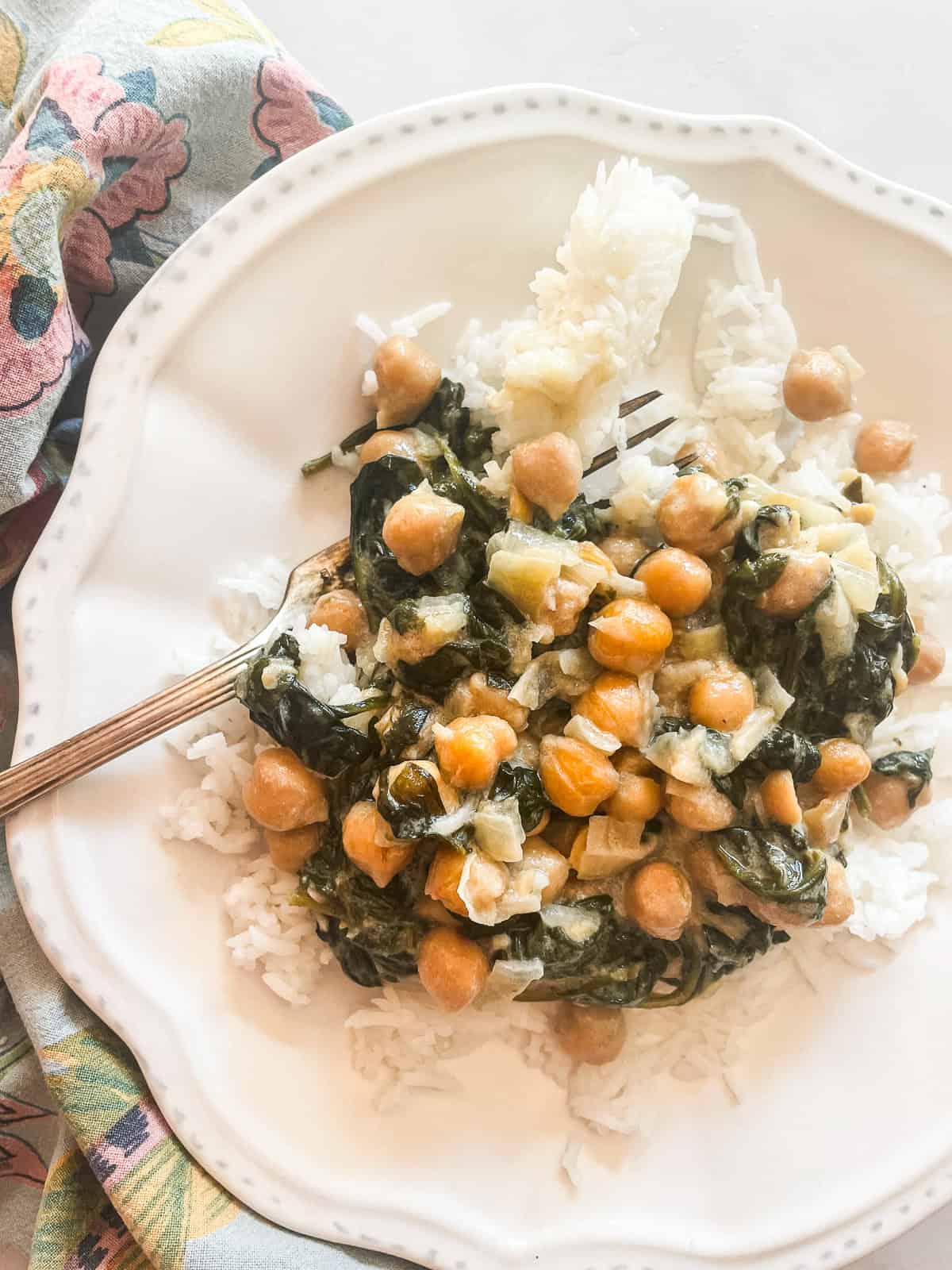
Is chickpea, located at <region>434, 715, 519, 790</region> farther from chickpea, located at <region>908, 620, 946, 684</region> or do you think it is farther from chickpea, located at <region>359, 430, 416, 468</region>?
chickpea, located at <region>908, 620, 946, 684</region>

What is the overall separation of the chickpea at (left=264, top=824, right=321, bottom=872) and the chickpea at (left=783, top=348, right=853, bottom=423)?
1963 mm

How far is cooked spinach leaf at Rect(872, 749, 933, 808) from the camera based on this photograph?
2.99 meters

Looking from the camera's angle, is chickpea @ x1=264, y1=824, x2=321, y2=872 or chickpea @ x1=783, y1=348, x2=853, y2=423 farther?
chickpea @ x1=783, y1=348, x2=853, y2=423

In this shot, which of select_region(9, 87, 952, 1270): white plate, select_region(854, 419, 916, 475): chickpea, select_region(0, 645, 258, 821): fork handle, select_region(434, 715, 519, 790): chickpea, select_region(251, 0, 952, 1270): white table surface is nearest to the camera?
select_region(434, 715, 519, 790): chickpea

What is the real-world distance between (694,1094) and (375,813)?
143 cm

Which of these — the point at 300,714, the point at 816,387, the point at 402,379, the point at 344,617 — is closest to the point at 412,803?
the point at 300,714

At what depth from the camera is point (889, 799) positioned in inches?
118

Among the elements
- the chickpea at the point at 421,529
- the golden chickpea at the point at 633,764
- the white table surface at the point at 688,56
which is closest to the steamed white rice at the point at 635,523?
the chickpea at the point at 421,529

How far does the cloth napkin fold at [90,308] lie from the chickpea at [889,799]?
1949 millimetres

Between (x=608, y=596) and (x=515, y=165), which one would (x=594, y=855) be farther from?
(x=515, y=165)

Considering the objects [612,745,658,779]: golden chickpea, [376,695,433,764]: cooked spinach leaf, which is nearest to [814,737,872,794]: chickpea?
[612,745,658,779]: golden chickpea

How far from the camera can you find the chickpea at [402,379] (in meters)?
2.92

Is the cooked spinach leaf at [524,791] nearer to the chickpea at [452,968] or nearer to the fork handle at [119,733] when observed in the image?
the chickpea at [452,968]

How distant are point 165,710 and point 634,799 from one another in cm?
130
